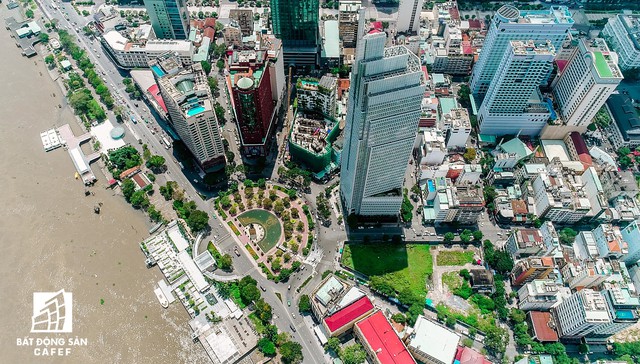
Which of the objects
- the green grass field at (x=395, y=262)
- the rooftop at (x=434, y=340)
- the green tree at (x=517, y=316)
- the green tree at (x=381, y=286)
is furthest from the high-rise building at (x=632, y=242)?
the green tree at (x=381, y=286)

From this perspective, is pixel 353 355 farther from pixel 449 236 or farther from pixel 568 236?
pixel 568 236

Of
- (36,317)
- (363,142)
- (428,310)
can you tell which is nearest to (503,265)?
(428,310)

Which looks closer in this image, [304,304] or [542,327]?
[542,327]

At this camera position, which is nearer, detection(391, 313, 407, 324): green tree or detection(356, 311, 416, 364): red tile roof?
detection(356, 311, 416, 364): red tile roof

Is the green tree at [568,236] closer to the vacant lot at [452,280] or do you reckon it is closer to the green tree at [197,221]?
the vacant lot at [452,280]

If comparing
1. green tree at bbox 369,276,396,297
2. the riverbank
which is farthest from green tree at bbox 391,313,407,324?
the riverbank

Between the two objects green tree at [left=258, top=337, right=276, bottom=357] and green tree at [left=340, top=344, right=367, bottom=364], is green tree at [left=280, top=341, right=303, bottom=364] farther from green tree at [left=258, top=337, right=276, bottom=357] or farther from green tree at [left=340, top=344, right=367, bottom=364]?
green tree at [left=340, top=344, right=367, bottom=364]

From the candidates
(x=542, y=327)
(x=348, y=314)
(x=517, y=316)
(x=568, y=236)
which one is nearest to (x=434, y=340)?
(x=348, y=314)
